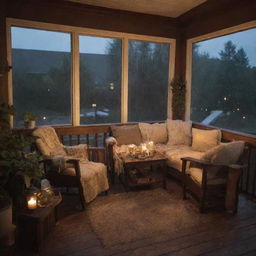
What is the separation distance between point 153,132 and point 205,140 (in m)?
0.98

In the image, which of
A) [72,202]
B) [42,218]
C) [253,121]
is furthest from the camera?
[253,121]

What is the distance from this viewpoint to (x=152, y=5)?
432cm

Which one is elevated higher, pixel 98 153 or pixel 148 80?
pixel 148 80

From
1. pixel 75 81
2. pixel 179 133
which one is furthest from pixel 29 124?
pixel 179 133

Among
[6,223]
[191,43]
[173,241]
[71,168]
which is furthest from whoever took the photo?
[191,43]

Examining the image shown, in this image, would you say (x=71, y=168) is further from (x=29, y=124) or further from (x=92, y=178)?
(x=29, y=124)

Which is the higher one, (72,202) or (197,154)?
(197,154)

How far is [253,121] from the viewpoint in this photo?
12.4 feet

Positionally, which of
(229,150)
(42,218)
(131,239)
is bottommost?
(131,239)

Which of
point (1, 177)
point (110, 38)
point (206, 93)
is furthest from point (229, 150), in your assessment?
point (110, 38)

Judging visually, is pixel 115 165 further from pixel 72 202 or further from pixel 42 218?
pixel 42 218

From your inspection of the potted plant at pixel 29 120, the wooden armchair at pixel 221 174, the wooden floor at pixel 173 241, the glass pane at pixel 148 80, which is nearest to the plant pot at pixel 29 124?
the potted plant at pixel 29 120

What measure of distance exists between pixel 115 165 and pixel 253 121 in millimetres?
2158

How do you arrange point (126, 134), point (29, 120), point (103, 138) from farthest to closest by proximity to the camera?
point (103, 138), point (126, 134), point (29, 120)
